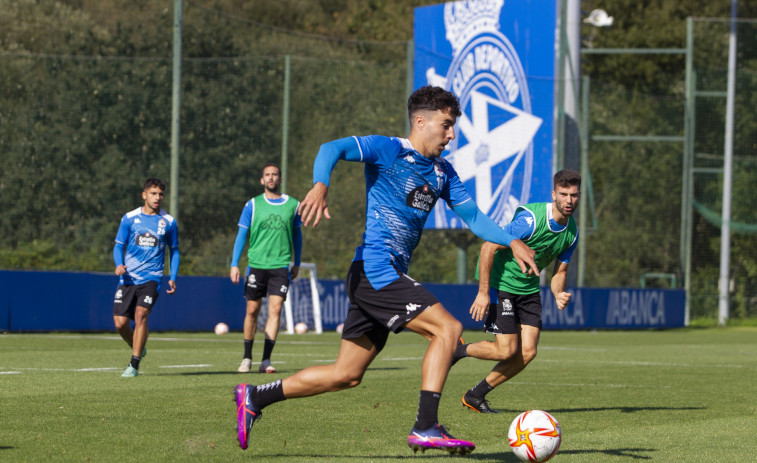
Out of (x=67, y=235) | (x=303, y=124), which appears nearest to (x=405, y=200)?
(x=67, y=235)

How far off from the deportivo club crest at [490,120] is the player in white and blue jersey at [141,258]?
1561cm

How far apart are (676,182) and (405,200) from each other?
3155 centimetres

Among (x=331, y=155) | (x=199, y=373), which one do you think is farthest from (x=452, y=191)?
Answer: (x=199, y=373)

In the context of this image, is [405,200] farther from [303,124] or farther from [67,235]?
[303,124]

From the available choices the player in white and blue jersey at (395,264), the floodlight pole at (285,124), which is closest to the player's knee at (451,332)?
the player in white and blue jersey at (395,264)

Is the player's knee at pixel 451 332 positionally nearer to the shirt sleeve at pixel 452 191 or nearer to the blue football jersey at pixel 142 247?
the shirt sleeve at pixel 452 191

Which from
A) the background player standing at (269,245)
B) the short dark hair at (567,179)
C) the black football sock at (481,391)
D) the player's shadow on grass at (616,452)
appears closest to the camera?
the player's shadow on grass at (616,452)

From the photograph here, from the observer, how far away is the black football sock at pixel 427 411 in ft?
21.0

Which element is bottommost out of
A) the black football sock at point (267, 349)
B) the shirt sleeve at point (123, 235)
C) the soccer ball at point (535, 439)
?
the black football sock at point (267, 349)

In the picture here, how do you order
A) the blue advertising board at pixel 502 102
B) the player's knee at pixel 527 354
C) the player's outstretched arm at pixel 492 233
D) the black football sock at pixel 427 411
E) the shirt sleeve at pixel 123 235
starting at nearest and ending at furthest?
the black football sock at pixel 427 411 < the player's outstretched arm at pixel 492 233 < the player's knee at pixel 527 354 < the shirt sleeve at pixel 123 235 < the blue advertising board at pixel 502 102

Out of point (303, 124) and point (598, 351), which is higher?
point (303, 124)

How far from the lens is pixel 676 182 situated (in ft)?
121

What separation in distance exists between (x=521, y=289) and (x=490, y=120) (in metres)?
19.1

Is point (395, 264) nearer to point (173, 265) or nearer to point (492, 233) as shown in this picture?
point (492, 233)
